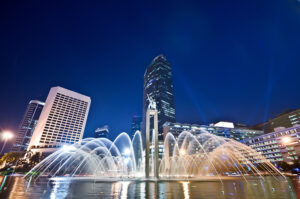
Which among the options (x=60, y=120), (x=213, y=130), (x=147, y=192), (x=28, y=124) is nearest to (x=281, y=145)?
(x=213, y=130)

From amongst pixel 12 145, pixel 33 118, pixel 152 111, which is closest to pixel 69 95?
pixel 33 118

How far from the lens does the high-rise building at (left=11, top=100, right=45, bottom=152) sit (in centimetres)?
17232

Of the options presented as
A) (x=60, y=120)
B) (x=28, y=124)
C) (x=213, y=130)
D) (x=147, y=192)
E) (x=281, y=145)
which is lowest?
(x=147, y=192)

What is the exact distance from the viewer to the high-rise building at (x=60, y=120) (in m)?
131

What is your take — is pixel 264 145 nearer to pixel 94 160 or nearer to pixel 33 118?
pixel 94 160

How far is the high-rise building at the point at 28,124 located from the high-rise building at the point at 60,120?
5264 centimetres

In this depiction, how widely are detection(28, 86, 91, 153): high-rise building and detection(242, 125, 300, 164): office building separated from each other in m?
156

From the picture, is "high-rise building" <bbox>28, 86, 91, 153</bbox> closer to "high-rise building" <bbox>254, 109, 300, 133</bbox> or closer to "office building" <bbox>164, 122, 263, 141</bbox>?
"office building" <bbox>164, 122, 263, 141</bbox>

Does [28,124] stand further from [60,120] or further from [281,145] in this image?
[281,145]

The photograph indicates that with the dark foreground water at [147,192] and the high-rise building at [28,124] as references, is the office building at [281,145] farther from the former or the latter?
the high-rise building at [28,124]

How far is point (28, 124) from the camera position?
18388 cm

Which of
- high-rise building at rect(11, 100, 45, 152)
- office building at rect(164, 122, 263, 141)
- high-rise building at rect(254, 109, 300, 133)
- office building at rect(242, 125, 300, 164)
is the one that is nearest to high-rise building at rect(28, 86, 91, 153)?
high-rise building at rect(11, 100, 45, 152)

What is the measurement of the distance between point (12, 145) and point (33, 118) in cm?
3457

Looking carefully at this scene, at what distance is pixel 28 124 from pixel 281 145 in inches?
9818
